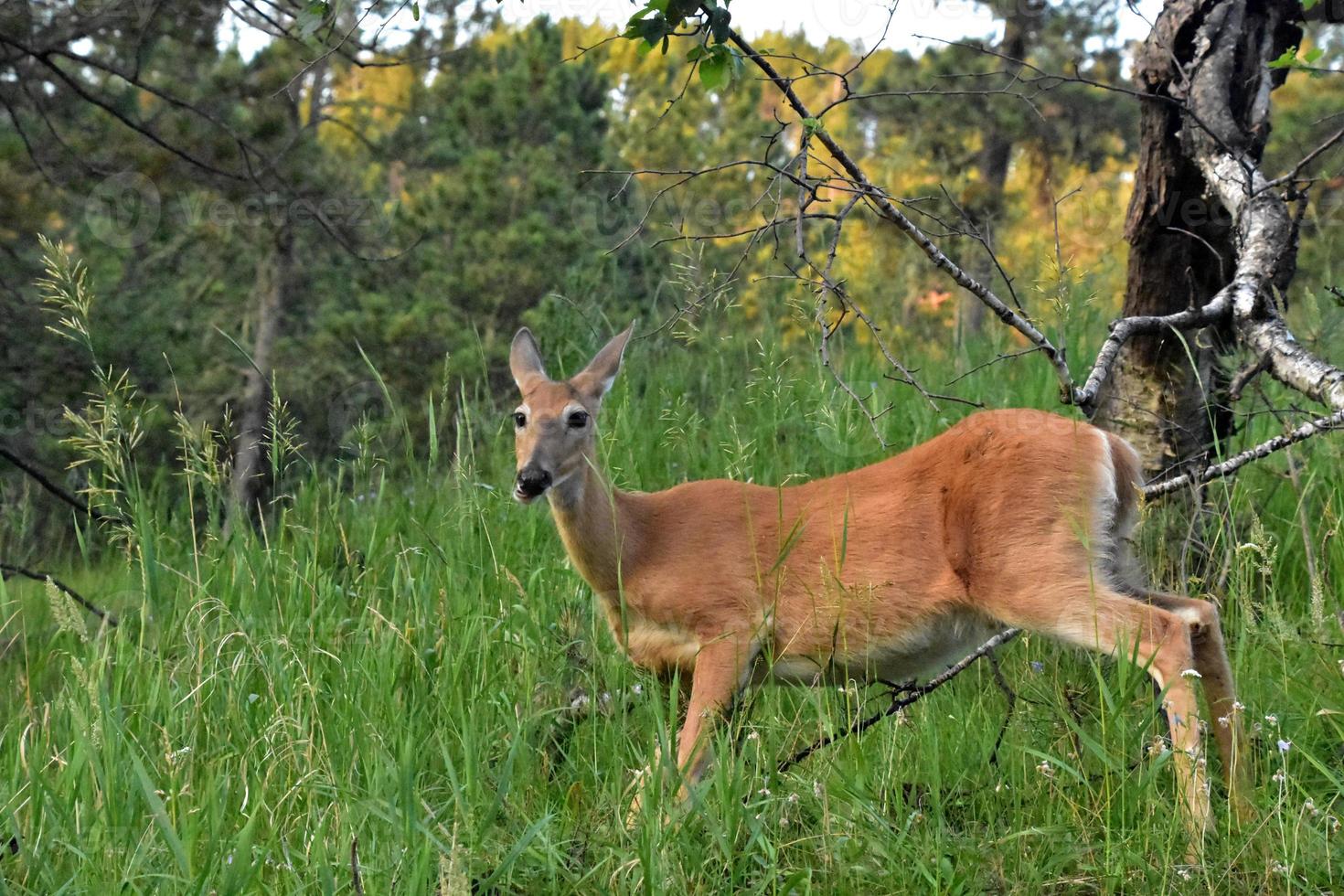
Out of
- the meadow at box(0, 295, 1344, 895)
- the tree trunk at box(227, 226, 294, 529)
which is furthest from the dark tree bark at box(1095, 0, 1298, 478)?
the tree trunk at box(227, 226, 294, 529)

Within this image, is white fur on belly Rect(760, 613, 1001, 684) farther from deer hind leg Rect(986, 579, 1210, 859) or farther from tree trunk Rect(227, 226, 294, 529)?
tree trunk Rect(227, 226, 294, 529)

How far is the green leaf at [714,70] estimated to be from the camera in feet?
8.82

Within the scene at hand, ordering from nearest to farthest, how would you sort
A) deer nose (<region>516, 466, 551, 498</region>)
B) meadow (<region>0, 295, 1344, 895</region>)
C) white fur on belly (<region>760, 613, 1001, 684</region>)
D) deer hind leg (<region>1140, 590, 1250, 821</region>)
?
meadow (<region>0, 295, 1344, 895</region>), deer hind leg (<region>1140, 590, 1250, 821</region>), white fur on belly (<region>760, 613, 1001, 684</region>), deer nose (<region>516, 466, 551, 498</region>)

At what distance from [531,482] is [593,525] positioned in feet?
0.87

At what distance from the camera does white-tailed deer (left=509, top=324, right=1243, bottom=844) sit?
3477mm

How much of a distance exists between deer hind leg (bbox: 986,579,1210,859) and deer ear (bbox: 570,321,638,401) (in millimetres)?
1590

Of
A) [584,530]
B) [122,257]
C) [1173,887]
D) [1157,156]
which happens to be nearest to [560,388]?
[584,530]

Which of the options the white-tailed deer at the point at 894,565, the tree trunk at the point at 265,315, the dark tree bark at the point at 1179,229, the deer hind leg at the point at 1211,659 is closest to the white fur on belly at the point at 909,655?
the white-tailed deer at the point at 894,565

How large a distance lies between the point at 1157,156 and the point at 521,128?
530 inches

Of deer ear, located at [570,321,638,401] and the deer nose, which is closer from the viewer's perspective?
the deer nose

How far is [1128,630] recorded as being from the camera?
3.35m

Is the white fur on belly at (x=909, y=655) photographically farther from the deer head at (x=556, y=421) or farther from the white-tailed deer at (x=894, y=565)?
the deer head at (x=556, y=421)

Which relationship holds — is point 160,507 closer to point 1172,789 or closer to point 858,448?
point 858,448

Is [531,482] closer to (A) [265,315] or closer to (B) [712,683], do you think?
(B) [712,683]
